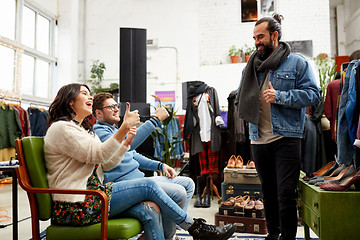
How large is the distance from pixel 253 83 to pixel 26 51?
7452 millimetres

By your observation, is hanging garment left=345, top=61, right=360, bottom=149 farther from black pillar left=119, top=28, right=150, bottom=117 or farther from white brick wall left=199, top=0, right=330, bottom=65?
white brick wall left=199, top=0, right=330, bottom=65

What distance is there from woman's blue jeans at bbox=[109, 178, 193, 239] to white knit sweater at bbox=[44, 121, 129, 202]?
0.18m

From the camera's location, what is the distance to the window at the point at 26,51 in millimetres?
7168

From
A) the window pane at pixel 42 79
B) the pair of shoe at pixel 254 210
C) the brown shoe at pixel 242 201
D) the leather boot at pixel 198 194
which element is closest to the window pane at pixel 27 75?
the window pane at pixel 42 79

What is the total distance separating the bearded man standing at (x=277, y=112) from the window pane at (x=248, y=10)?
7.07 m

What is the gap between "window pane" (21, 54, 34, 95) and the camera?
26.2 feet

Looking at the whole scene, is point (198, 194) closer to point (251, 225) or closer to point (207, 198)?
point (207, 198)

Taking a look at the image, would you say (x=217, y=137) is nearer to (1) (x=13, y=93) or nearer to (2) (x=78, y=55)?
(1) (x=13, y=93)

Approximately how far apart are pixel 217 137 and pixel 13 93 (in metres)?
5.13

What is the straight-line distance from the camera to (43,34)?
29.0 ft

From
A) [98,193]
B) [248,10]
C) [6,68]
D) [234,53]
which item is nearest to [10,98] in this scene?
[6,68]

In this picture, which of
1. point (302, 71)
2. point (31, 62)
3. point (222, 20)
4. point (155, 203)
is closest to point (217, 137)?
point (302, 71)

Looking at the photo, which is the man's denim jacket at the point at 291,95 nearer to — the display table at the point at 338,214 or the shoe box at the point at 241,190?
the display table at the point at 338,214

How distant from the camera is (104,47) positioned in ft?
31.9
